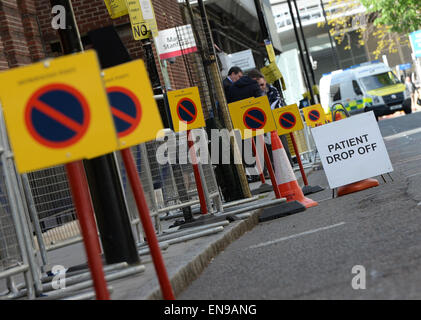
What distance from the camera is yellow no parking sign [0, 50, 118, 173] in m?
4.48

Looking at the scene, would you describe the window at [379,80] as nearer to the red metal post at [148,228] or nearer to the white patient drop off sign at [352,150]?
the white patient drop off sign at [352,150]

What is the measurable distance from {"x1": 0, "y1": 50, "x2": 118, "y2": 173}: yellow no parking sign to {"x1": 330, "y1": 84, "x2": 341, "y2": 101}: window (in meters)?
38.5

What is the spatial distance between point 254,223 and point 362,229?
2825 mm

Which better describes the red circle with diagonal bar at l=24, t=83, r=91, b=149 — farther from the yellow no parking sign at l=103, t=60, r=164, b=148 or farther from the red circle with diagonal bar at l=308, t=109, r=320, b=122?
the red circle with diagonal bar at l=308, t=109, r=320, b=122

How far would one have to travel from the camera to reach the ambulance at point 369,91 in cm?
4112

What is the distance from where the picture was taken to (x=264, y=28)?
21609mm

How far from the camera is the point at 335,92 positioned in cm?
4259

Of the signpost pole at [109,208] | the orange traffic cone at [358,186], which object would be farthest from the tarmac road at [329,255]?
the orange traffic cone at [358,186]

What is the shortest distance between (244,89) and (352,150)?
4.69m

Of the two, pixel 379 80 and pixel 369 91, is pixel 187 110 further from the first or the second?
pixel 379 80

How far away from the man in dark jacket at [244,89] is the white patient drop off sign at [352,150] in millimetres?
4365

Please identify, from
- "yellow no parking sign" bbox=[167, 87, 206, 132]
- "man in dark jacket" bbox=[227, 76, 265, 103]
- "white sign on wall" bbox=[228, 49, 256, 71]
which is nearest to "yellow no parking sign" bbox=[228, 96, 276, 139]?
"yellow no parking sign" bbox=[167, 87, 206, 132]
